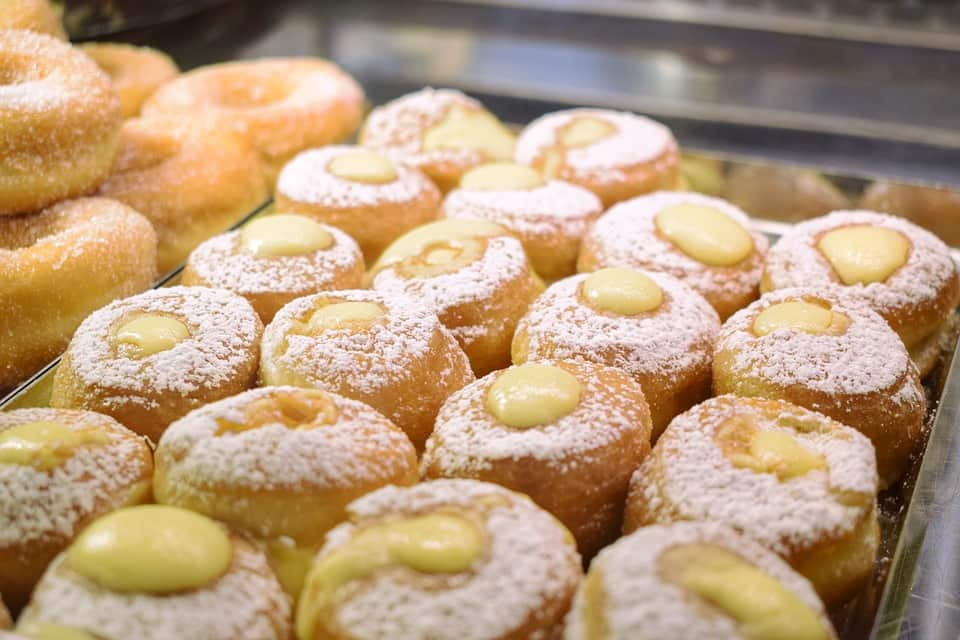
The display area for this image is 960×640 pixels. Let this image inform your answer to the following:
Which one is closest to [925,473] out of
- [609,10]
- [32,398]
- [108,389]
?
[108,389]

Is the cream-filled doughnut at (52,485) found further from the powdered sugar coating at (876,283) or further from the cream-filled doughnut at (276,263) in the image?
the powdered sugar coating at (876,283)

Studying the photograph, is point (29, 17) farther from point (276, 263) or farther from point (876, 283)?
point (876, 283)

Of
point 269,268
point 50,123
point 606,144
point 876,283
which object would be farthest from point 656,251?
point 50,123

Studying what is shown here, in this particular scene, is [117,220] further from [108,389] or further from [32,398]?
[108,389]

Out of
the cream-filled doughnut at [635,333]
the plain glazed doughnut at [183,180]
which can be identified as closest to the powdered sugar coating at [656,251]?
the cream-filled doughnut at [635,333]

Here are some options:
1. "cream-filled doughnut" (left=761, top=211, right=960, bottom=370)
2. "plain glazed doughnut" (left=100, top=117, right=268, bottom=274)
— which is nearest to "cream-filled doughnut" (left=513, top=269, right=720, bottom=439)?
"cream-filled doughnut" (left=761, top=211, right=960, bottom=370)
